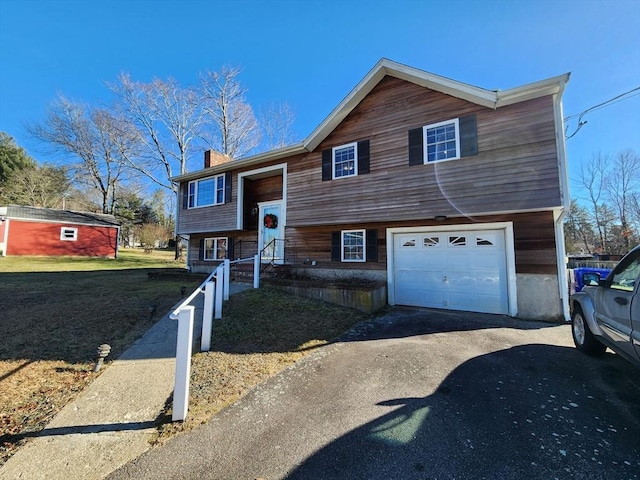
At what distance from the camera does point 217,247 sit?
15.6 meters

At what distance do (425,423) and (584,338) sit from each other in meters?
4.15

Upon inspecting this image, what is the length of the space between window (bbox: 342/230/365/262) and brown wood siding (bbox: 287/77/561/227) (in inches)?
41.1

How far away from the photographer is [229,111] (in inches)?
1035

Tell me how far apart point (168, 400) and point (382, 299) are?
721cm

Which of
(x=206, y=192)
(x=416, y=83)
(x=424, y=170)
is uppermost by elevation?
(x=416, y=83)

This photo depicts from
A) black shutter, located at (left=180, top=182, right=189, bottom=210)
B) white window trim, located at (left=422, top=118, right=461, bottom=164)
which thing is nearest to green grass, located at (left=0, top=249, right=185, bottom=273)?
black shutter, located at (left=180, top=182, right=189, bottom=210)

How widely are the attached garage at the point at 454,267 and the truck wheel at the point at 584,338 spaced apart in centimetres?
291

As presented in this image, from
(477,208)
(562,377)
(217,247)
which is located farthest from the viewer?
(217,247)

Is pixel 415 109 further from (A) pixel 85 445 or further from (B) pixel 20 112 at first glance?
(B) pixel 20 112

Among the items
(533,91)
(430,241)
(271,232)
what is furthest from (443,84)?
(271,232)

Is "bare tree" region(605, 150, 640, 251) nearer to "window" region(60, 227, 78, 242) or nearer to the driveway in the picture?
the driveway

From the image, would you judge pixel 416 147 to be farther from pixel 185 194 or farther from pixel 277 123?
pixel 277 123

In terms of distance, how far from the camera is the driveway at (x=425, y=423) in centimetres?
239

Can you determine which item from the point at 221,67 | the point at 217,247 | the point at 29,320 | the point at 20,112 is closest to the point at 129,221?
the point at 20,112
